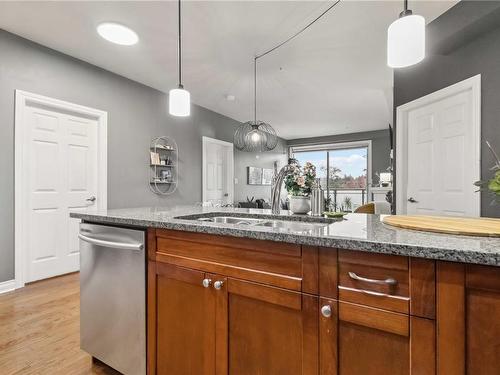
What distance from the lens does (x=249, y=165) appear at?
7051 mm

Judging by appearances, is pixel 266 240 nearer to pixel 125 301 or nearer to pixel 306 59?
pixel 125 301

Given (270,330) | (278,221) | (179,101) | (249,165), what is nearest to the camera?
(270,330)

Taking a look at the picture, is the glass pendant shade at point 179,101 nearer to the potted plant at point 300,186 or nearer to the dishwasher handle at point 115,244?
the potted plant at point 300,186

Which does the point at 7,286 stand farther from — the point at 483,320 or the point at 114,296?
the point at 483,320

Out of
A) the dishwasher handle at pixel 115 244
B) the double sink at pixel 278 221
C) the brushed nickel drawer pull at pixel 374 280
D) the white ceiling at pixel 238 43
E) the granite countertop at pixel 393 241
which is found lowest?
the dishwasher handle at pixel 115 244

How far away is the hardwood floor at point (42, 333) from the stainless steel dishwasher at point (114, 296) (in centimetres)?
21

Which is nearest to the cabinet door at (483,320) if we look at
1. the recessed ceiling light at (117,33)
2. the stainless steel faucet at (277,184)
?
the stainless steel faucet at (277,184)

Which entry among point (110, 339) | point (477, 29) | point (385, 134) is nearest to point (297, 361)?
point (110, 339)

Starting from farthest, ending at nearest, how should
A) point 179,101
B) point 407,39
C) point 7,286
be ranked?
point 7,286 < point 179,101 < point 407,39

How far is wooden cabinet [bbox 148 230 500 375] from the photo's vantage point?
0.71 m

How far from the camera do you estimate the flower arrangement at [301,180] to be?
177cm

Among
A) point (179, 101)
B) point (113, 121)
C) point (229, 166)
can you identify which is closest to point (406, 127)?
point (179, 101)

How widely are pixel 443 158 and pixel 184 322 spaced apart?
3.04m

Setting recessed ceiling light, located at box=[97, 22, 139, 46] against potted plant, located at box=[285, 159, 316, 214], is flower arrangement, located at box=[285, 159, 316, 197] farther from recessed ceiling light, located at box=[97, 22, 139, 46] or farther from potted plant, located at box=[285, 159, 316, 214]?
recessed ceiling light, located at box=[97, 22, 139, 46]
